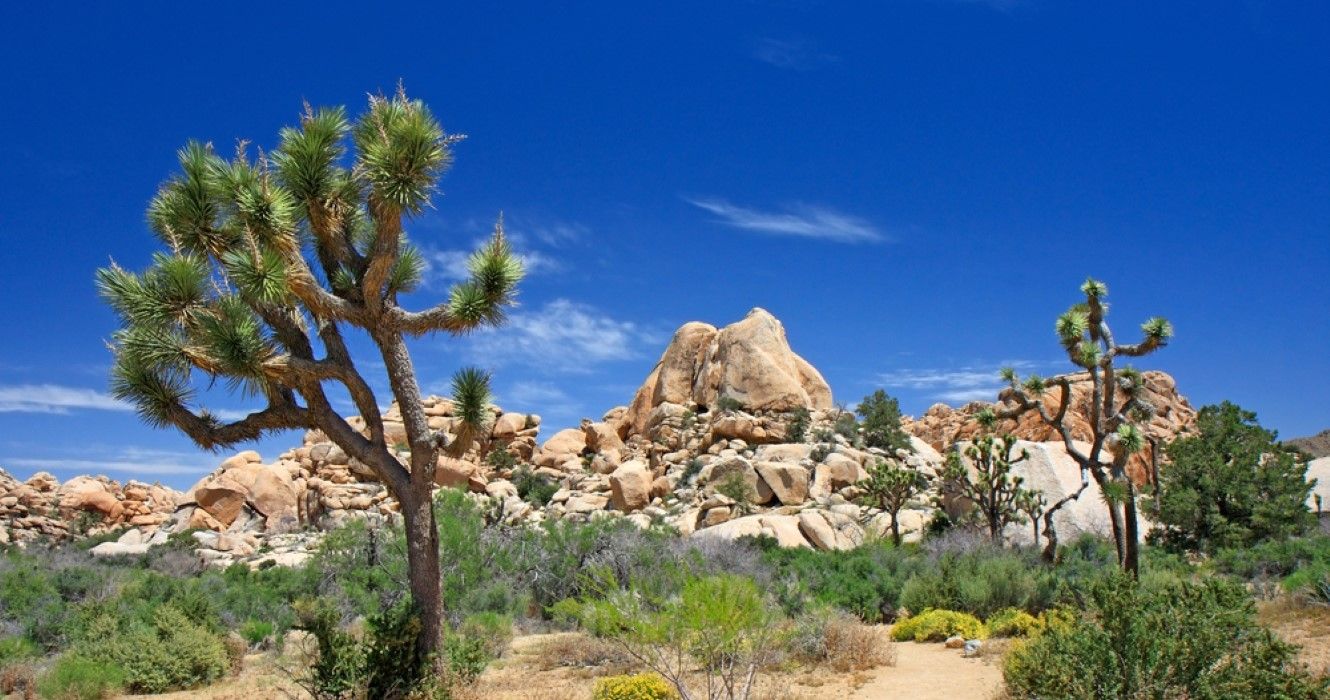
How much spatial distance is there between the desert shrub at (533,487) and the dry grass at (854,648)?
75.8 ft

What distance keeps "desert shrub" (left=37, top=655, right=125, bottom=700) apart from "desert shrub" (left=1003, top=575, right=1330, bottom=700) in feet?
34.2

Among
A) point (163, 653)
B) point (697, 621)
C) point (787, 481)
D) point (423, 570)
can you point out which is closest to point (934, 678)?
point (697, 621)

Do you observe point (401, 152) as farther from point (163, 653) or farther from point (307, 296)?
point (163, 653)

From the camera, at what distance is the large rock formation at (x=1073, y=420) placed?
40219 millimetres

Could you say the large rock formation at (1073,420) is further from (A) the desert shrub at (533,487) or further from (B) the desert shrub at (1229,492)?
(A) the desert shrub at (533,487)

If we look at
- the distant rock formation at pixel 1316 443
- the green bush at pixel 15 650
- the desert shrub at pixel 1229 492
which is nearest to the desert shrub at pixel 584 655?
the green bush at pixel 15 650

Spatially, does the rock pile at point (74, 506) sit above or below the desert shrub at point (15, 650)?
above

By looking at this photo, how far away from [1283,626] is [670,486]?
22463mm

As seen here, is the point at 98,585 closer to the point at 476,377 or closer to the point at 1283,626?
the point at 476,377

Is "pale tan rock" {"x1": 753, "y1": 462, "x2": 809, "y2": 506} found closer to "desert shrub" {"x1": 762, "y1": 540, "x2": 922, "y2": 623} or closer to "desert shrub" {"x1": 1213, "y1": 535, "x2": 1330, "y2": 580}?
"desert shrub" {"x1": 762, "y1": 540, "x2": 922, "y2": 623}

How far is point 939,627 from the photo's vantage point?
13211mm

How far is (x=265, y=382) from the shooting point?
9.44 m

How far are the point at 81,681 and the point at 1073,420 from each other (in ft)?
133

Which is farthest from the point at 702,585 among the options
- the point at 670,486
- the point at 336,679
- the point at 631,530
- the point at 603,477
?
the point at 603,477
